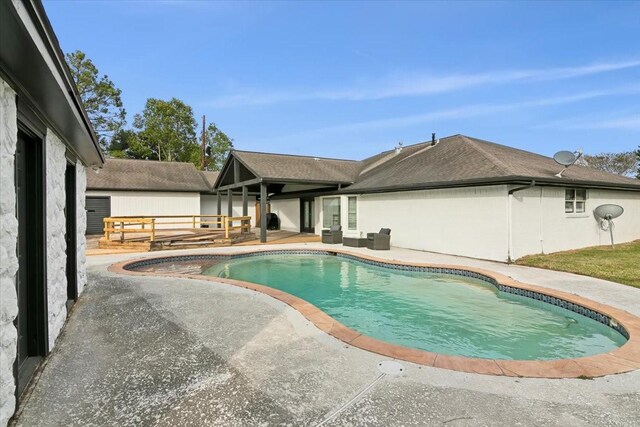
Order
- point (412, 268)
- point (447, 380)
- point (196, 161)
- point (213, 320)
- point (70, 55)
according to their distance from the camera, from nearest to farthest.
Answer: point (447, 380)
point (213, 320)
point (412, 268)
point (70, 55)
point (196, 161)

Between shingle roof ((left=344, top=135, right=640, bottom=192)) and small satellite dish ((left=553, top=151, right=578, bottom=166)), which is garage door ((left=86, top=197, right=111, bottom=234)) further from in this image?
small satellite dish ((left=553, top=151, right=578, bottom=166))

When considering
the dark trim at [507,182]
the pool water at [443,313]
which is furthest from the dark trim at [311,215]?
the pool water at [443,313]

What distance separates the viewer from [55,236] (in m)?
4.02

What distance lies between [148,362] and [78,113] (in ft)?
8.60

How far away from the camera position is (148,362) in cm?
328

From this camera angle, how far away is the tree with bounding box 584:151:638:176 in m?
32.7

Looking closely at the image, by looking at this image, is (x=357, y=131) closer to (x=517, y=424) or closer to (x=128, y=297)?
(x=128, y=297)

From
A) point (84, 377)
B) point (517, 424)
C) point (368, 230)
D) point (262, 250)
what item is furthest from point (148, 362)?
point (368, 230)

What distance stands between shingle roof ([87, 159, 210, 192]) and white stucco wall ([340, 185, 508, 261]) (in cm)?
1250

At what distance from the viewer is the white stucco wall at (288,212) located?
20.1 m

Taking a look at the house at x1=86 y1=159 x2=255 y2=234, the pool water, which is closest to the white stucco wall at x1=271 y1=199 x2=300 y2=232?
the house at x1=86 y1=159 x2=255 y2=234

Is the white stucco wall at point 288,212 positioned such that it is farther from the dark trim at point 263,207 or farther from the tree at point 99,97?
the tree at point 99,97

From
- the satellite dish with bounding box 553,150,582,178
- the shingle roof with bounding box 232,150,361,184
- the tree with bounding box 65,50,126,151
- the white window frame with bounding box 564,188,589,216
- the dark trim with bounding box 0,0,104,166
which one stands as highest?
the tree with bounding box 65,50,126,151

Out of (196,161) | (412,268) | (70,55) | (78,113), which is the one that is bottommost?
(412,268)
